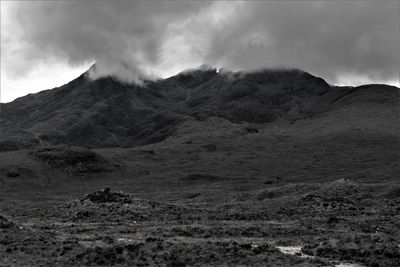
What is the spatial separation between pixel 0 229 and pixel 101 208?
23.4 meters

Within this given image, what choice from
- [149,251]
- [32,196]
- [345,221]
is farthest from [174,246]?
[32,196]

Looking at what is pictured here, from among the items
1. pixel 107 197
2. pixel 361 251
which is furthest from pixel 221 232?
pixel 107 197

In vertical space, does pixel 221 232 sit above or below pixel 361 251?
above

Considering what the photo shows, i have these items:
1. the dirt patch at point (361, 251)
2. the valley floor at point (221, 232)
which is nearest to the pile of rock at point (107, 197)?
the valley floor at point (221, 232)

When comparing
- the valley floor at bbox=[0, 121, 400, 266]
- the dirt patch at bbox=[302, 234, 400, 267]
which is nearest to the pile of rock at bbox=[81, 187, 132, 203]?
the valley floor at bbox=[0, 121, 400, 266]

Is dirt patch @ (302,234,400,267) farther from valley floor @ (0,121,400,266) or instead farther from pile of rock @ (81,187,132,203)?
pile of rock @ (81,187,132,203)

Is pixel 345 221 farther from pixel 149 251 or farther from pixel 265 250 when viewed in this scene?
pixel 149 251

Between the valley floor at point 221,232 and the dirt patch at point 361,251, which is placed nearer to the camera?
the dirt patch at point 361,251

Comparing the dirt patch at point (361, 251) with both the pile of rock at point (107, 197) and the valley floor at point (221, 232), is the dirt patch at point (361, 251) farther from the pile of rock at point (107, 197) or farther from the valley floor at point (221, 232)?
the pile of rock at point (107, 197)

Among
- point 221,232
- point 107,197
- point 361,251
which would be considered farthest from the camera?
point 107,197

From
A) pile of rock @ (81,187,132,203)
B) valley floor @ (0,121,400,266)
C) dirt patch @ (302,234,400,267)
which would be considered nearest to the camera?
dirt patch @ (302,234,400,267)

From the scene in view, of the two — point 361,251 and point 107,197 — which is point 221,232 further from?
point 107,197

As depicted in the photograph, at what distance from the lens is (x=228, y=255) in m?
35.8

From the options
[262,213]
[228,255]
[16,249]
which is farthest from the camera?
[262,213]
